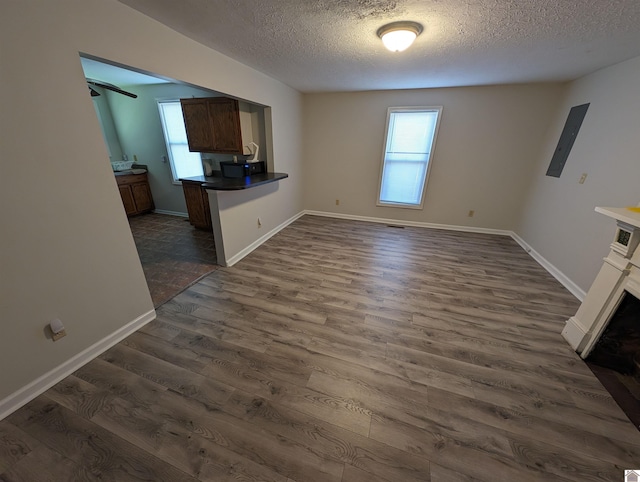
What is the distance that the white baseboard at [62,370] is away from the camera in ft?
4.29

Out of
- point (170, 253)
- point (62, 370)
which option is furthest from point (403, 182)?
point (62, 370)

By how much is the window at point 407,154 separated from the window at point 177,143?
3.59m

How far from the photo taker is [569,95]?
9.95 feet

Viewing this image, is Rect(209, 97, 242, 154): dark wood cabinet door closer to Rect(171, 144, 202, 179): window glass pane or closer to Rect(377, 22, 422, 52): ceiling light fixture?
Rect(171, 144, 202, 179): window glass pane

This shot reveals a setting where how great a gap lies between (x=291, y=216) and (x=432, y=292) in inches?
118

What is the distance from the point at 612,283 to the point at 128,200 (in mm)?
6493

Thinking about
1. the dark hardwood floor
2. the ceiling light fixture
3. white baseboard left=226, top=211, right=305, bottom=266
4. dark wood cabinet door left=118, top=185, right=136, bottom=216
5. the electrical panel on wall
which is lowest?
the dark hardwood floor

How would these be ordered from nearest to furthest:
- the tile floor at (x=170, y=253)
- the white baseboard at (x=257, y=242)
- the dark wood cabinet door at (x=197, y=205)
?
1. the tile floor at (x=170, y=253)
2. the white baseboard at (x=257, y=242)
3. the dark wood cabinet door at (x=197, y=205)

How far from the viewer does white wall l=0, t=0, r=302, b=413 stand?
115 centimetres

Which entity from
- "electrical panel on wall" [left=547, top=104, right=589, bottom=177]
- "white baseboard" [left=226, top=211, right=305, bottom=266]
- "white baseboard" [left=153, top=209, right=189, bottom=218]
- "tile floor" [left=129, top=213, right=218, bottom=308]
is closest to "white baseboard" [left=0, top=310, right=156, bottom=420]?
"tile floor" [left=129, top=213, right=218, bottom=308]

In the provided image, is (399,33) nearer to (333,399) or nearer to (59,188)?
(59,188)

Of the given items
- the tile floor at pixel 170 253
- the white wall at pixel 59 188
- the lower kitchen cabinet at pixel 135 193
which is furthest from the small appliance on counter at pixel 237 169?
the lower kitchen cabinet at pixel 135 193

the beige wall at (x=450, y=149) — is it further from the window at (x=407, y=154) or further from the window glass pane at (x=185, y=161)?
the window glass pane at (x=185, y=161)

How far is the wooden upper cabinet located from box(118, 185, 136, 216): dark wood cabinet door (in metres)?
1.93
